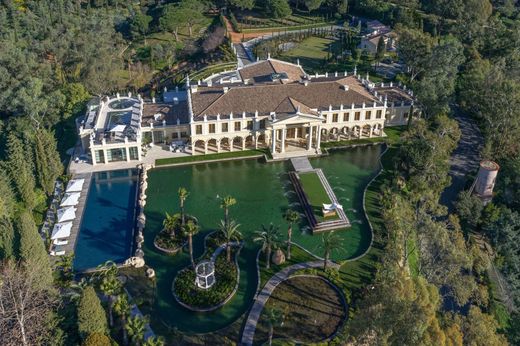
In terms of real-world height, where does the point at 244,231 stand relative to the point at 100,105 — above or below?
below

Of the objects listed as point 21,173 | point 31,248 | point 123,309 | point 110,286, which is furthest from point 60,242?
point 123,309

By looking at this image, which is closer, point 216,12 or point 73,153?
point 73,153

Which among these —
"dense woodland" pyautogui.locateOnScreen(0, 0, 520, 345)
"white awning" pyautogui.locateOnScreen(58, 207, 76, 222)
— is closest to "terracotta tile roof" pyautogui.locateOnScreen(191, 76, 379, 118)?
"dense woodland" pyautogui.locateOnScreen(0, 0, 520, 345)

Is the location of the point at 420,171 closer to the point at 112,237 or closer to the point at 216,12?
the point at 112,237

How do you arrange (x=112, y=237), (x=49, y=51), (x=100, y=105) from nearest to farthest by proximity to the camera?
1. (x=112, y=237)
2. (x=100, y=105)
3. (x=49, y=51)

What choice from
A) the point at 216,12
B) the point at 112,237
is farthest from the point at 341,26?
the point at 112,237

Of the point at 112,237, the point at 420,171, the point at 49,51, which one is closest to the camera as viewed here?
the point at 112,237

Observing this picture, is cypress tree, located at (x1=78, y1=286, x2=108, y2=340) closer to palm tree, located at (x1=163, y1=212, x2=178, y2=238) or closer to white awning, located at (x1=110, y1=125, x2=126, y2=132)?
palm tree, located at (x1=163, y1=212, x2=178, y2=238)
